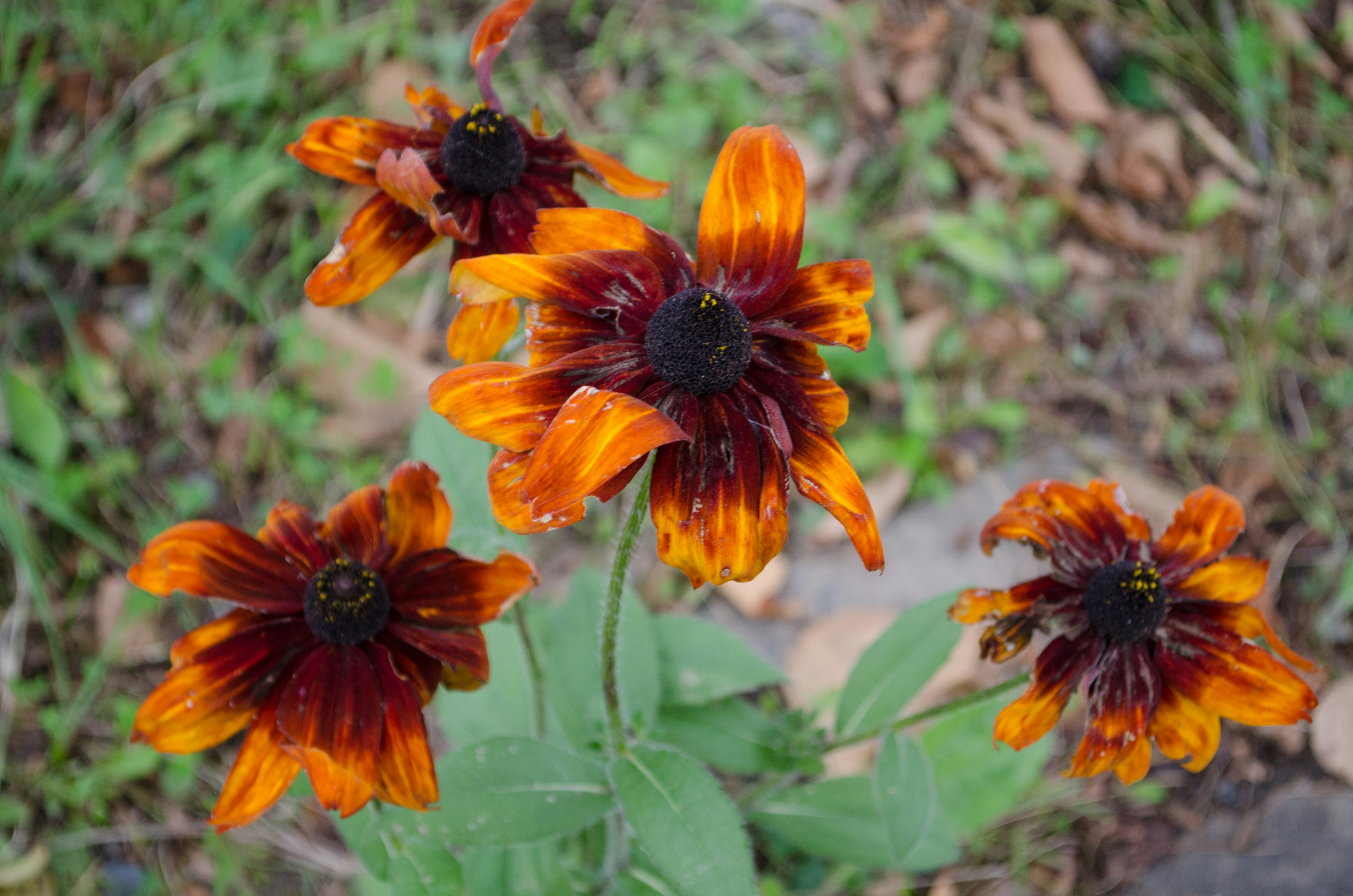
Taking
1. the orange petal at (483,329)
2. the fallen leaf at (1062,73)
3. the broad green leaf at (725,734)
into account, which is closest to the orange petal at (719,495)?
the orange petal at (483,329)

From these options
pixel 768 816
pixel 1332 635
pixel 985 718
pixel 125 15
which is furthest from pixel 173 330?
pixel 1332 635

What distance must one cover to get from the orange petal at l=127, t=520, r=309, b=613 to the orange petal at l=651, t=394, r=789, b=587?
0.89m

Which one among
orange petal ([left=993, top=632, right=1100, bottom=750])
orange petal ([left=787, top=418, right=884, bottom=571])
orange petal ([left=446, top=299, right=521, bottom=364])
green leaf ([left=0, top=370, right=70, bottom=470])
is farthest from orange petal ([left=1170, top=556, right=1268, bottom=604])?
green leaf ([left=0, top=370, right=70, bottom=470])

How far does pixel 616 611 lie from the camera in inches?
69.8

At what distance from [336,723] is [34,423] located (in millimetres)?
2851

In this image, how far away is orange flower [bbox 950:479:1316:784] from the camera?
5.99 feet

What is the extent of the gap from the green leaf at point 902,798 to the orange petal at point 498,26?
165 cm

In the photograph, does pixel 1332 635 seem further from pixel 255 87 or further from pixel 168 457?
pixel 255 87

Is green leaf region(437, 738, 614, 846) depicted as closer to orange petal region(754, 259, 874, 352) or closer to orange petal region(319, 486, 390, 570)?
orange petal region(319, 486, 390, 570)

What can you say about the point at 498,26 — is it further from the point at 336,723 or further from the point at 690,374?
the point at 336,723

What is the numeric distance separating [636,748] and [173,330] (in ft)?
10.2

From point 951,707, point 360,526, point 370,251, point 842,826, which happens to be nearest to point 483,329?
point 370,251

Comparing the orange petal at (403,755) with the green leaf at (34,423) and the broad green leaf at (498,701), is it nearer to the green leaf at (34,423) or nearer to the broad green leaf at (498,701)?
the broad green leaf at (498,701)

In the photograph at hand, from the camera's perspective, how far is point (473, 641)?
6.00 ft
